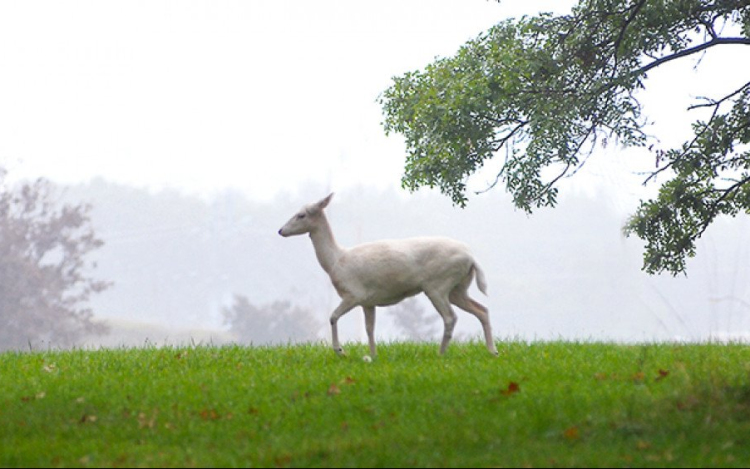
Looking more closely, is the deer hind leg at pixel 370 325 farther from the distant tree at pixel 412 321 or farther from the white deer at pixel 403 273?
the distant tree at pixel 412 321

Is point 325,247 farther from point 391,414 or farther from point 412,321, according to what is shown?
point 412,321

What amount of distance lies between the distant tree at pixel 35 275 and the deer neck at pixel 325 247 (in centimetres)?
4102

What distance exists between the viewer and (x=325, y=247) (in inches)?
505

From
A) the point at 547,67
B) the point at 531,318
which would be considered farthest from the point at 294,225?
the point at 531,318

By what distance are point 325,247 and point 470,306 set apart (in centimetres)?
206

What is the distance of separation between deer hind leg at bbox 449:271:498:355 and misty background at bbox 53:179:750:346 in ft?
342

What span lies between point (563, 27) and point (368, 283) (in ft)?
26.8

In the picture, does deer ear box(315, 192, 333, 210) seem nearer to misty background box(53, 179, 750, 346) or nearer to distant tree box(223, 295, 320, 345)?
distant tree box(223, 295, 320, 345)

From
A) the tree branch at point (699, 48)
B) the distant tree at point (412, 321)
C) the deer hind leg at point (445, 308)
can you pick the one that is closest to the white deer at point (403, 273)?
the deer hind leg at point (445, 308)

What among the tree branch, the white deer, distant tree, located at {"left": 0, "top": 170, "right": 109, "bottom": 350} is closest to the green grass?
the white deer

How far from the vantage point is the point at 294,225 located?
1283cm

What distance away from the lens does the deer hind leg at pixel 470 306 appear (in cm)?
1266

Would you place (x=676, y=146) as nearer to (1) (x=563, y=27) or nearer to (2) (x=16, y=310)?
(1) (x=563, y=27)

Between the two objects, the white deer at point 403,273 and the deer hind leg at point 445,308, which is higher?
the white deer at point 403,273
